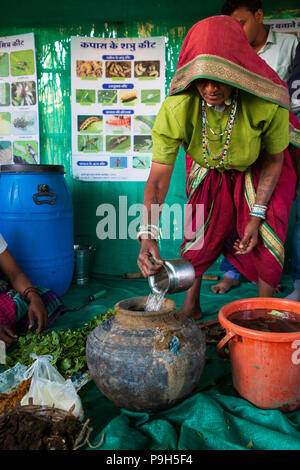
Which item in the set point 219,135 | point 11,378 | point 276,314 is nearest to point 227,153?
point 219,135

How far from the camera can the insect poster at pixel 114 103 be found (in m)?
3.46

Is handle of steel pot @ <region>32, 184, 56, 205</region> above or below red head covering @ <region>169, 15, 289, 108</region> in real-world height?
below

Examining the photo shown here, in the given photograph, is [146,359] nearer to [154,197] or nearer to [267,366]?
[267,366]

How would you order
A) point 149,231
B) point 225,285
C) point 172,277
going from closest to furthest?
point 172,277, point 149,231, point 225,285

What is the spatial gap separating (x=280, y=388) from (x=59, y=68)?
11.1 ft

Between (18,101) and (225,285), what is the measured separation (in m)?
2.69

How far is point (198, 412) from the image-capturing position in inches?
54.6

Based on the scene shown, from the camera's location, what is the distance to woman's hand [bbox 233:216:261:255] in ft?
Answer: 6.74

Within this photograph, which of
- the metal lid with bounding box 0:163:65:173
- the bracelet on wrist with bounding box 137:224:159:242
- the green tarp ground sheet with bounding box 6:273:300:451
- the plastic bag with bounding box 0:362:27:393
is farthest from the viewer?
the metal lid with bounding box 0:163:65:173

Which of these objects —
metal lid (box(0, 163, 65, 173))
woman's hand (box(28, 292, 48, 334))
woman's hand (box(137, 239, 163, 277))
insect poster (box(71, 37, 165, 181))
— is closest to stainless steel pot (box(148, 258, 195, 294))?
woman's hand (box(137, 239, 163, 277))

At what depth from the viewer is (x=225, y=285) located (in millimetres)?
3197

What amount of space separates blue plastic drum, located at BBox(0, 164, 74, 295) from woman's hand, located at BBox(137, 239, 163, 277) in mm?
1464

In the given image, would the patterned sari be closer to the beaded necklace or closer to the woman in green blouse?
the woman in green blouse
